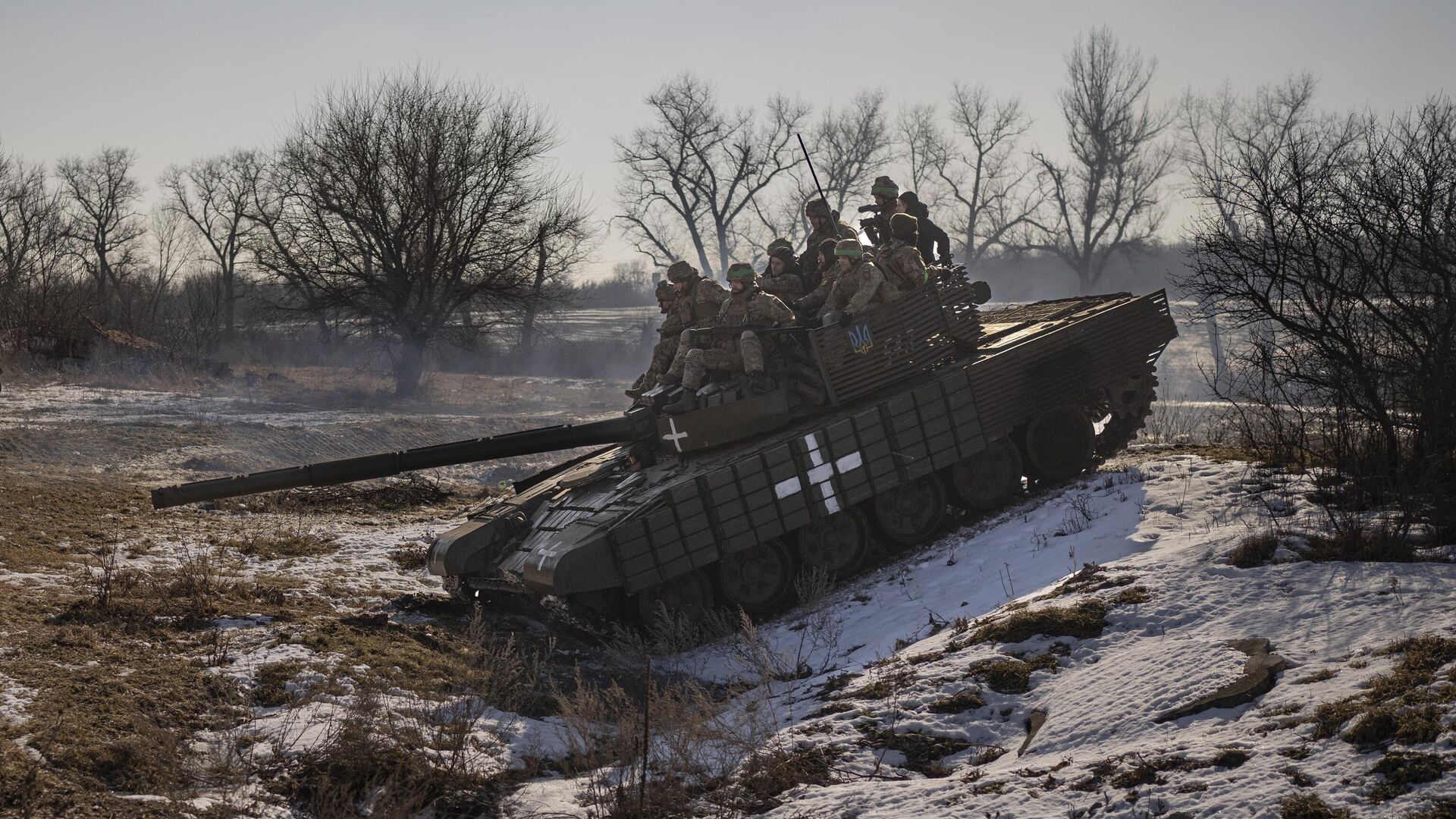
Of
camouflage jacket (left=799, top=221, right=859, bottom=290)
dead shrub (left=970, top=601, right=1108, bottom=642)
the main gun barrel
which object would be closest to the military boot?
the main gun barrel

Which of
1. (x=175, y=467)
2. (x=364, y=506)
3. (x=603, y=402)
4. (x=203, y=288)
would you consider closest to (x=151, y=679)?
(x=364, y=506)

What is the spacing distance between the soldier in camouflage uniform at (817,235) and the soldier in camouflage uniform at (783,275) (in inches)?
5.9

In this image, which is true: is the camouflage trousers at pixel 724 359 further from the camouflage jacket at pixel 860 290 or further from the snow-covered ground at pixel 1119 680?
the snow-covered ground at pixel 1119 680

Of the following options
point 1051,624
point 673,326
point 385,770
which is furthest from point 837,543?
point 385,770

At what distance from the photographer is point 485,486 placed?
21.2 m

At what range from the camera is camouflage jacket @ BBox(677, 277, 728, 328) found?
14.6 meters

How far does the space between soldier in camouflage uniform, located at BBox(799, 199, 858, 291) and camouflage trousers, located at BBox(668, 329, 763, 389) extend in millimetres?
2311

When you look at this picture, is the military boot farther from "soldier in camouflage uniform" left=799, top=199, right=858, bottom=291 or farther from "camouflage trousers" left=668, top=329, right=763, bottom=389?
"soldier in camouflage uniform" left=799, top=199, right=858, bottom=291

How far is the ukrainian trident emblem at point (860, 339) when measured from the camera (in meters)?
12.8

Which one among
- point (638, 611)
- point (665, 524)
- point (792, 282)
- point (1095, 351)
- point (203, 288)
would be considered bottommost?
point (638, 611)

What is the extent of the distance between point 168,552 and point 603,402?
22779 millimetres

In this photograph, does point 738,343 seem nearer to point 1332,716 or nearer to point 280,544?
point 280,544

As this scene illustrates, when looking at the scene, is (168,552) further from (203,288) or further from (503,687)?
(203,288)

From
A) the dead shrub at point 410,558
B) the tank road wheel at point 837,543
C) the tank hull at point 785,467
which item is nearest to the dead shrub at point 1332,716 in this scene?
the tank hull at point 785,467
